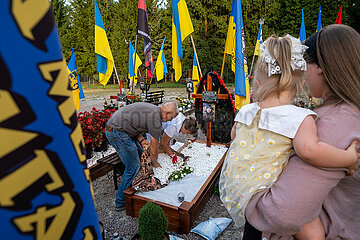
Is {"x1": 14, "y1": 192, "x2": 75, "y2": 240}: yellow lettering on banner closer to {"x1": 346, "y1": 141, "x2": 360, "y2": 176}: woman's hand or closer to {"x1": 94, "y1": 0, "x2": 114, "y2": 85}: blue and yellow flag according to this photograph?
{"x1": 346, "y1": 141, "x2": 360, "y2": 176}: woman's hand

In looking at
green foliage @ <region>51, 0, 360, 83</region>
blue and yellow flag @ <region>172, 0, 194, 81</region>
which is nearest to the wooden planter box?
blue and yellow flag @ <region>172, 0, 194, 81</region>

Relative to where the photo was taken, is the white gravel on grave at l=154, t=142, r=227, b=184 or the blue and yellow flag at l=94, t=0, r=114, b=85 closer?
the white gravel on grave at l=154, t=142, r=227, b=184

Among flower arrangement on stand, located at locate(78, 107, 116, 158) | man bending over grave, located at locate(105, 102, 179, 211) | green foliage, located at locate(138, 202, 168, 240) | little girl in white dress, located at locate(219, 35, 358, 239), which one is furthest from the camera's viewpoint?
flower arrangement on stand, located at locate(78, 107, 116, 158)

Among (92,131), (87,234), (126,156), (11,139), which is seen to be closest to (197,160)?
(126,156)

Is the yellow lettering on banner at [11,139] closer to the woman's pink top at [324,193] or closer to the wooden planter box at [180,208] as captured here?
the woman's pink top at [324,193]

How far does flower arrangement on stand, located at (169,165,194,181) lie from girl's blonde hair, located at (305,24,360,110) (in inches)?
126

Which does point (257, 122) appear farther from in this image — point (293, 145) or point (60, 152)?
point (60, 152)

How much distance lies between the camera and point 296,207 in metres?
0.94

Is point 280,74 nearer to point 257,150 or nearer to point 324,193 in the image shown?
point 257,150

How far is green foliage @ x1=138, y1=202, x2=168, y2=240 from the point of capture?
2323 millimetres

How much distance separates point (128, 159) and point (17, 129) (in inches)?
122

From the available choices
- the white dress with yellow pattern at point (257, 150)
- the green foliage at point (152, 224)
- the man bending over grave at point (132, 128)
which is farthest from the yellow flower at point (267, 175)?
the man bending over grave at point (132, 128)

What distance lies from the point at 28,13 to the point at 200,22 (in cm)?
2529

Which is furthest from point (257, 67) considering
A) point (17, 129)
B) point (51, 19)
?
→ point (17, 129)
